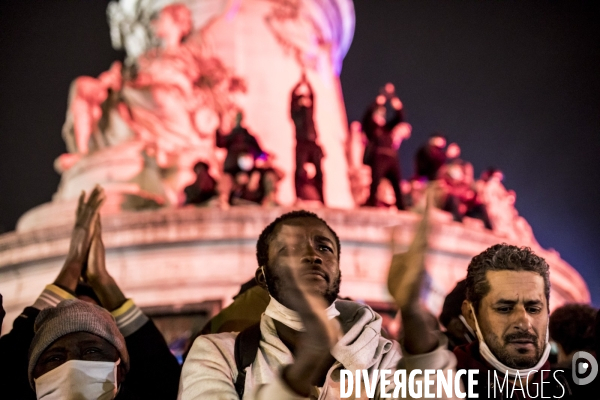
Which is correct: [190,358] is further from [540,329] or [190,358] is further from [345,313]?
[540,329]

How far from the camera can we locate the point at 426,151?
46.7 ft

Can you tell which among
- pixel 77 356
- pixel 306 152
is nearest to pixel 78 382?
pixel 77 356

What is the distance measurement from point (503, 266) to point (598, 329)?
0.46 meters

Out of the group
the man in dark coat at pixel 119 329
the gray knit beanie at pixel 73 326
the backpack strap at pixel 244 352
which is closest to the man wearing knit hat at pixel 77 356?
the gray knit beanie at pixel 73 326

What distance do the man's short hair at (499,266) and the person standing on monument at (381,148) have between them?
9.62 m

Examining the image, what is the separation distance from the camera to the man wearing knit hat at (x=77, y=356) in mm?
3438

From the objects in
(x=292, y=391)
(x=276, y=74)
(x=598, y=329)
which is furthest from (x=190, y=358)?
(x=276, y=74)

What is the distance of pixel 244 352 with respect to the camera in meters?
3.23

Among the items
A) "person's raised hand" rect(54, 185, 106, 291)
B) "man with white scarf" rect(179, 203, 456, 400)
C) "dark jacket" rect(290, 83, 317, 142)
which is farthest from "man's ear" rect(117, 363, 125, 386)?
"dark jacket" rect(290, 83, 317, 142)

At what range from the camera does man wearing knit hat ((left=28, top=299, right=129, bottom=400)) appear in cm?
344

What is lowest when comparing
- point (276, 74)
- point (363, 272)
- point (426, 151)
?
point (363, 272)

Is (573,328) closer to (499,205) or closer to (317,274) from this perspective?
(317,274)

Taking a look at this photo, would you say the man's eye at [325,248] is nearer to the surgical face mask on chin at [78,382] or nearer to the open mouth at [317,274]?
the open mouth at [317,274]

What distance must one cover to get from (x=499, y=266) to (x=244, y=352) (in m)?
1.15
